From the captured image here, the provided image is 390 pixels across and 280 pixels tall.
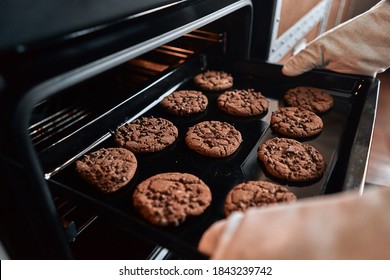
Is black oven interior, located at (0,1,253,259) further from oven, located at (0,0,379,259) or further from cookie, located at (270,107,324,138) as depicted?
cookie, located at (270,107,324,138)

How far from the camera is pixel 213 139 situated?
108 centimetres

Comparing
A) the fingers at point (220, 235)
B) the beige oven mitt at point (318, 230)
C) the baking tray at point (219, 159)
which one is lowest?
the baking tray at point (219, 159)

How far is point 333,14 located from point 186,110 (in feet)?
7.58

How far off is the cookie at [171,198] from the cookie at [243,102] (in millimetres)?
409

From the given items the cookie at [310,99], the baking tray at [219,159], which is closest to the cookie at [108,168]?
the baking tray at [219,159]

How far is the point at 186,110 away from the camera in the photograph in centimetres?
123

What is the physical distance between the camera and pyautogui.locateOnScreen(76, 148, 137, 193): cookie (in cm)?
90

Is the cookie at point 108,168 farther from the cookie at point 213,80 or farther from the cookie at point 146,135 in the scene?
the cookie at point 213,80

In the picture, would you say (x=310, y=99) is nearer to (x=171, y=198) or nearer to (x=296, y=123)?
(x=296, y=123)

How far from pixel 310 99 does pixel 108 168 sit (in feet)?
2.82

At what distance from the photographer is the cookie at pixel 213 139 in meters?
1.05

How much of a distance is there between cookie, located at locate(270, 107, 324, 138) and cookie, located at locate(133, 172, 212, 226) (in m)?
0.42

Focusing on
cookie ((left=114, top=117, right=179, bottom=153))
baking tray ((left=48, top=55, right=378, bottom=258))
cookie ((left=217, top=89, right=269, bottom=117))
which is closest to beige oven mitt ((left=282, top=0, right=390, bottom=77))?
baking tray ((left=48, top=55, right=378, bottom=258))

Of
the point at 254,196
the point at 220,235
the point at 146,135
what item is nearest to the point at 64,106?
the point at 146,135
